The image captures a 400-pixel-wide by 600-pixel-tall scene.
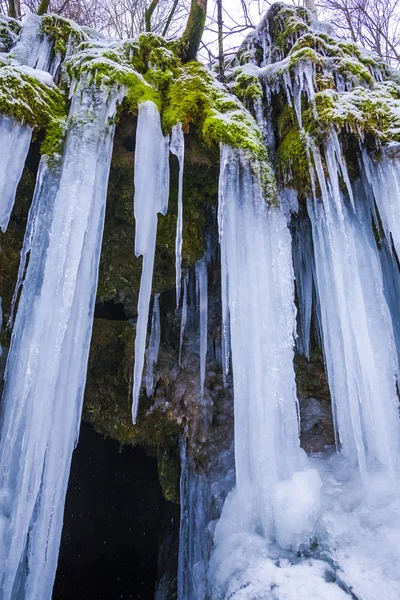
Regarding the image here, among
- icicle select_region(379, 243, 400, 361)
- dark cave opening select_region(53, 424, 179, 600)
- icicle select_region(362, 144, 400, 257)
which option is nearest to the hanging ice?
icicle select_region(362, 144, 400, 257)

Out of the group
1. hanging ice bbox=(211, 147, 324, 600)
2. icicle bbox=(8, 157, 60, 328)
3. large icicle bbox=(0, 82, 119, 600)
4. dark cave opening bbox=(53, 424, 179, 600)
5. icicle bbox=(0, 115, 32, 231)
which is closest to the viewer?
large icicle bbox=(0, 82, 119, 600)

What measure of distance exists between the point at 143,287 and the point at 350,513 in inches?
85.5

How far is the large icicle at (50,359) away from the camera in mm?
2521

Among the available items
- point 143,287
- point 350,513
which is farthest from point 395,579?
point 143,287

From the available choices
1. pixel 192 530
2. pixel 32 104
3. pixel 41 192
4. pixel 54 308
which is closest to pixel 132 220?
pixel 41 192

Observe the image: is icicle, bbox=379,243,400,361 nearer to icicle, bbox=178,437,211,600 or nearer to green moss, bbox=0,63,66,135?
icicle, bbox=178,437,211,600

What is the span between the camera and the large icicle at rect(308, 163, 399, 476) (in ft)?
9.74

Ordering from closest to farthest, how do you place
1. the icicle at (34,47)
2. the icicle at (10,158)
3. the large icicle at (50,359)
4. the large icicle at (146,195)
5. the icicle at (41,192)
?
the large icicle at (50,359) → the icicle at (10,158) → the icicle at (41,192) → the large icicle at (146,195) → the icicle at (34,47)

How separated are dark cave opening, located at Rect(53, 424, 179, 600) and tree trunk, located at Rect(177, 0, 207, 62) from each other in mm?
4754

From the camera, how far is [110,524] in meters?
6.19

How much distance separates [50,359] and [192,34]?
3.25m

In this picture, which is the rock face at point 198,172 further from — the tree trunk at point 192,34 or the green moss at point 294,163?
the tree trunk at point 192,34

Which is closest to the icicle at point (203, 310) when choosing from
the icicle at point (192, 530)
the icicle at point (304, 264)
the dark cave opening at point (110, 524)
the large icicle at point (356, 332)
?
the icicle at point (192, 530)

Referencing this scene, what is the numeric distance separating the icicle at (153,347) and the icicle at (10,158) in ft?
6.72
